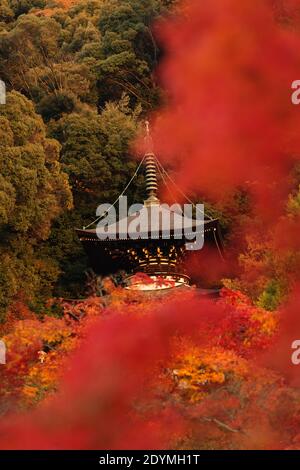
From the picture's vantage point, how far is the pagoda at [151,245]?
1382cm

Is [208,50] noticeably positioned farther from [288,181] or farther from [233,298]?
[288,181]

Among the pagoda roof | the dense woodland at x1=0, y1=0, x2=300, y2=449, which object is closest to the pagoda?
the pagoda roof

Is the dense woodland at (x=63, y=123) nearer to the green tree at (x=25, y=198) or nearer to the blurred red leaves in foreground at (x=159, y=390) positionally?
the green tree at (x=25, y=198)

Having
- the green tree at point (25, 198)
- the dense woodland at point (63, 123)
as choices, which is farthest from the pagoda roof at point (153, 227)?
the dense woodland at point (63, 123)

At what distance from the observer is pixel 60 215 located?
60.0 feet

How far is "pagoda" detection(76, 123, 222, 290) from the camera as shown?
13.8m

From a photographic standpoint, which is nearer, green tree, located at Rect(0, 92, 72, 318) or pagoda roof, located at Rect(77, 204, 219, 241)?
pagoda roof, located at Rect(77, 204, 219, 241)

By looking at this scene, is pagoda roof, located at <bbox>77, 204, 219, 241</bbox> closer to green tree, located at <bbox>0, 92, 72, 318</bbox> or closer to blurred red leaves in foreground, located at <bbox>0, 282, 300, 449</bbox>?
green tree, located at <bbox>0, 92, 72, 318</bbox>

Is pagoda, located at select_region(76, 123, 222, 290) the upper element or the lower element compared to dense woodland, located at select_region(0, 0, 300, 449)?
upper

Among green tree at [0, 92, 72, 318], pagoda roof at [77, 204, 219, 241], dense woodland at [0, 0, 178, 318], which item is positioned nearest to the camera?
pagoda roof at [77, 204, 219, 241]

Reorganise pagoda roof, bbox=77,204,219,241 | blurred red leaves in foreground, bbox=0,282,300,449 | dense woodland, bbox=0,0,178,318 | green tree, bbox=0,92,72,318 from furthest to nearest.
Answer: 1. dense woodland, bbox=0,0,178,318
2. green tree, bbox=0,92,72,318
3. pagoda roof, bbox=77,204,219,241
4. blurred red leaves in foreground, bbox=0,282,300,449

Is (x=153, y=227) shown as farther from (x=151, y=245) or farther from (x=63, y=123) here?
(x=63, y=123)

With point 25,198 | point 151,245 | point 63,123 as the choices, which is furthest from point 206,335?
point 63,123

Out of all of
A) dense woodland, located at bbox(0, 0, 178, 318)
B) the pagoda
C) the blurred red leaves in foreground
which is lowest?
the blurred red leaves in foreground
